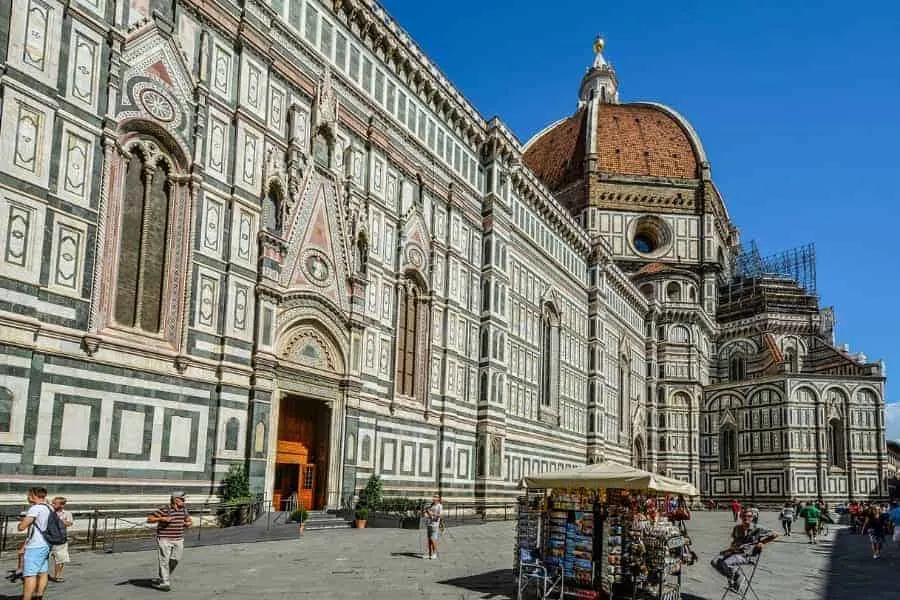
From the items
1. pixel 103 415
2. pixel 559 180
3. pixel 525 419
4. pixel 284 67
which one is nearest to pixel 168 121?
pixel 284 67

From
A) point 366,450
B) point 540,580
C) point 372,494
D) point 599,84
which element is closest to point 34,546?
point 540,580

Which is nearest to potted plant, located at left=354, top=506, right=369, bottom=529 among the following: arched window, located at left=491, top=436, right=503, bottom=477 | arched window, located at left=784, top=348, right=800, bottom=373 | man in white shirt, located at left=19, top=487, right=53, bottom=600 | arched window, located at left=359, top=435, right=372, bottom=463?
arched window, located at left=359, top=435, right=372, bottom=463

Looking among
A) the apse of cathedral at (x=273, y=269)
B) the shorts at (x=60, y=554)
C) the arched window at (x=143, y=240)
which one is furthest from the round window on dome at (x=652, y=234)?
the shorts at (x=60, y=554)

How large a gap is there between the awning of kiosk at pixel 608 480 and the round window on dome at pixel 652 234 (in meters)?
74.3

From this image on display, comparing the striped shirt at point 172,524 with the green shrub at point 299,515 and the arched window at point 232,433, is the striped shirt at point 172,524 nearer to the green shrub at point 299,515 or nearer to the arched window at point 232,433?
the arched window at point 232,433

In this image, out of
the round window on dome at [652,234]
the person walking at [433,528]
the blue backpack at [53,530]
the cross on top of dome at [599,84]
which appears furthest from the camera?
the cross on top of dome at [599,84]

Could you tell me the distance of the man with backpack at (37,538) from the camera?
11.8m

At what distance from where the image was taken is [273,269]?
2775 cm

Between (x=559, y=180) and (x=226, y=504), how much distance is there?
75356mm

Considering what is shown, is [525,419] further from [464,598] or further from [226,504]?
[464,598]

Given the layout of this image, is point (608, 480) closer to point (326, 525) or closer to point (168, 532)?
point (168, 532)

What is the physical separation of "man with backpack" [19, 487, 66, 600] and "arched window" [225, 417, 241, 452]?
12.9 metres

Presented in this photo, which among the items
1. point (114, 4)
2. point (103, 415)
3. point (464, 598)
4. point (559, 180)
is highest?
point (559, 180)

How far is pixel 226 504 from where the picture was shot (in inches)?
956
